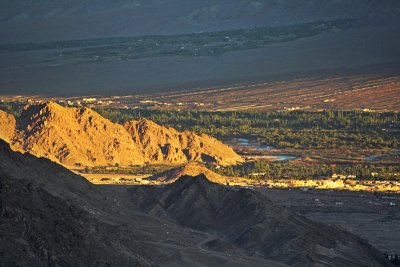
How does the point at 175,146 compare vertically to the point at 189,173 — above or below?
below

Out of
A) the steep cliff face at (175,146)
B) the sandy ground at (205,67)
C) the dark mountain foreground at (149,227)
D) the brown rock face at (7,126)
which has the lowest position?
the sandy ground at (205,67)

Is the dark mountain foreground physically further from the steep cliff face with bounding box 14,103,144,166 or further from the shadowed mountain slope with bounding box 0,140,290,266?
the steep cliff face with bounding box 14,103,144,166

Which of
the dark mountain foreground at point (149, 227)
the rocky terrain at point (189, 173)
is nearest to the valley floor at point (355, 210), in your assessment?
the rocky terrain at point (189, 173)

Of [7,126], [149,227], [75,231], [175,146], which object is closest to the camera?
[75,231]

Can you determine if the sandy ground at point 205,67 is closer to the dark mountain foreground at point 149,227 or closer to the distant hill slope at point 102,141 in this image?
the distant hill slope at point 102,141

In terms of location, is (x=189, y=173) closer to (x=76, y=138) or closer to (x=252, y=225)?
(x=76, y=138)

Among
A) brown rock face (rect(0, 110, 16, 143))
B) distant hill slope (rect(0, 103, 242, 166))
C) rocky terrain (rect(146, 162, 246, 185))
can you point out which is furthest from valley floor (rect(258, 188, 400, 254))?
brown rock face (rect(0, 110, 16, 143))

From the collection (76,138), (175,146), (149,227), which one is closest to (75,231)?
(149,227)

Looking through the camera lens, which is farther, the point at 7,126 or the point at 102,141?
the point at 7,126
